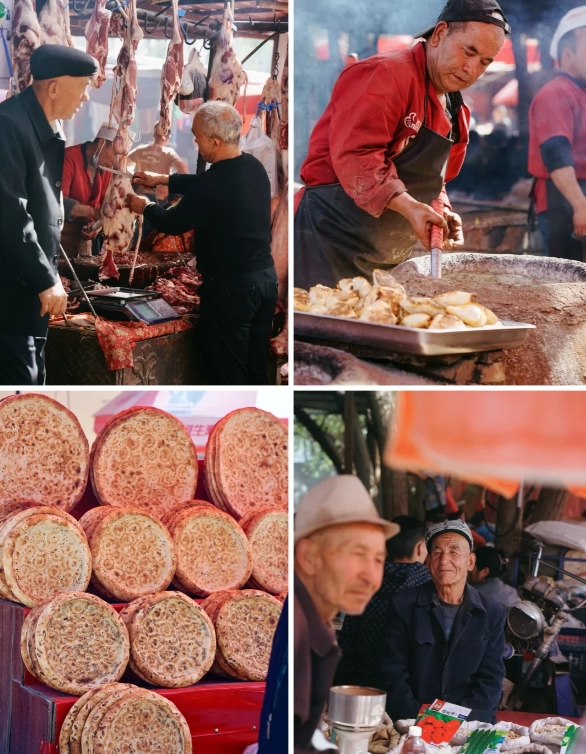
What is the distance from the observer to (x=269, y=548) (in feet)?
8.22

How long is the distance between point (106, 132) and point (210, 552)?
4.51 feet

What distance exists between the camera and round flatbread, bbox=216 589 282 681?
A: 234 centimetres

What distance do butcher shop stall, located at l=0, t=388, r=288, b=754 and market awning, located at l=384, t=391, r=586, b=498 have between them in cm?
44

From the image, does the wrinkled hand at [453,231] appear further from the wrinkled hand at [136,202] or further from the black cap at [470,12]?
the wrinkled hand at [136,202]

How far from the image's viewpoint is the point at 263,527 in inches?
97.9

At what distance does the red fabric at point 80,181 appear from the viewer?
93.5 inches

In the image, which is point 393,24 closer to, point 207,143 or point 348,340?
point 207,143

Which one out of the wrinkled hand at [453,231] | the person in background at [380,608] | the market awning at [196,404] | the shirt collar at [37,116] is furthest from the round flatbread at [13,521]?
the wrinkled hand at [453,231]

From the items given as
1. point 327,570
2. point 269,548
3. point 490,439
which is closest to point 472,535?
point 490,439

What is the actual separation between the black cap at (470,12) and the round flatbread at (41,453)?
5.57 feet

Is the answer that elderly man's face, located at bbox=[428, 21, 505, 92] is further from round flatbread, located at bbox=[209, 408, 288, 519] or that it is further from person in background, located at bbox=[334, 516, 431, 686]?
person in background, located at bbox=[334, 516, 431, 686]

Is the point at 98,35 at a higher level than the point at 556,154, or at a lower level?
higher

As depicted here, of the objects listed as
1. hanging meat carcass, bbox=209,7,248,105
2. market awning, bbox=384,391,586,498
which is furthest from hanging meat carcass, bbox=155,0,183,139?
market awning, bbox=384,391,586,498

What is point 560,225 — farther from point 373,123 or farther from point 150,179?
point 150,179
